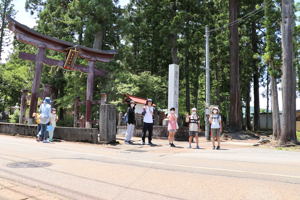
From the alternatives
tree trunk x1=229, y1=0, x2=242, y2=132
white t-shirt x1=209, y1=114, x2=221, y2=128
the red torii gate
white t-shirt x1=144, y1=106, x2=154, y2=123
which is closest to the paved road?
white t-shirt x1=209, y1=114, x2=221, y2=128

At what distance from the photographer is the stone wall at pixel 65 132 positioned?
12.2 metres

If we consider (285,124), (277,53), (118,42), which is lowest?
(285,124)

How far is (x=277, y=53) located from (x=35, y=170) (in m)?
13.8

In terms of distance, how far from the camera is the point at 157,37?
3045 centimetres

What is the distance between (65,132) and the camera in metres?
13.4

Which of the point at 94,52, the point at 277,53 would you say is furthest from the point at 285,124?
the point at 94,52

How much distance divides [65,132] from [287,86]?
36.3 ft

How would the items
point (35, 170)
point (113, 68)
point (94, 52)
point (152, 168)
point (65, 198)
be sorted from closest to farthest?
point (65, 198)
point (35, 170)
point (152, 168)
point (94, 52)
point (113, 68)

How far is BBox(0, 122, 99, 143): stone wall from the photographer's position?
12.2m

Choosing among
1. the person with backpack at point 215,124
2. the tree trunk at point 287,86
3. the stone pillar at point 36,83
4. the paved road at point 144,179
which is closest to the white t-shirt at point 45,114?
the paved road at point 144,179

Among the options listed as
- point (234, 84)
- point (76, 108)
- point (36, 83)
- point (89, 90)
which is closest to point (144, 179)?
point (36, 83)

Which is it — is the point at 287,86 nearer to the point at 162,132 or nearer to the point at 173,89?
the point at 173,89

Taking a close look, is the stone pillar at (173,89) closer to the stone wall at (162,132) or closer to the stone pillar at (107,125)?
the stone wall at (162,132)

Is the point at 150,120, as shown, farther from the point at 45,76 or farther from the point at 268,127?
the point at 268,127
